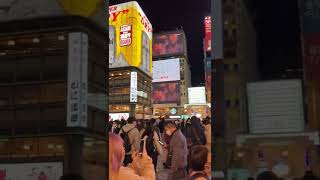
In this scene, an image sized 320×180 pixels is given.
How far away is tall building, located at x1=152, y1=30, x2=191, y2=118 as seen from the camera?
48.1 meters

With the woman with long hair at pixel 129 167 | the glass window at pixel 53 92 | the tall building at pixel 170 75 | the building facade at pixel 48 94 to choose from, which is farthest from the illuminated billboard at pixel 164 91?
the glass window at pixel 53 92

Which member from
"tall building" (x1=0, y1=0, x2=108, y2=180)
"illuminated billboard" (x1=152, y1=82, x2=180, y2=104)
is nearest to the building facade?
"tall building" (x1=0, y1=0, x2=108, y2=180)

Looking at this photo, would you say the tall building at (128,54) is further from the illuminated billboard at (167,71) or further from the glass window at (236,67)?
the illuminated billboard at (167,71)

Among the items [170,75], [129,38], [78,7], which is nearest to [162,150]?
[78,7]

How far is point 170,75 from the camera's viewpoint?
209ft

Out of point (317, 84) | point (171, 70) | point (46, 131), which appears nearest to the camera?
point (317, 84)

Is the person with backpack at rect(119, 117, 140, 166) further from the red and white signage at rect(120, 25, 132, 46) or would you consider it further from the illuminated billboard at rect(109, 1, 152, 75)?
the red and white signage at rect(120, 25, 132, 46)

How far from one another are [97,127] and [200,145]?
2.02 metres

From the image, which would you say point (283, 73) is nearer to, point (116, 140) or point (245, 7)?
point (245, 7)

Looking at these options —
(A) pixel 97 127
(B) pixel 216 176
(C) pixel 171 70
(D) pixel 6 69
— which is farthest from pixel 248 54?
(C) pixel 171 70

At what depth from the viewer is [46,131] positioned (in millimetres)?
8039

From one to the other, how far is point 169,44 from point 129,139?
135 feet

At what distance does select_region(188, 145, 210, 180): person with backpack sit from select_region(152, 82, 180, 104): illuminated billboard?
55.4 metres

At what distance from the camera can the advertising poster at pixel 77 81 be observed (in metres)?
7.86
